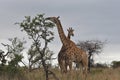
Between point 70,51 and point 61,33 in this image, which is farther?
Result: point 61,33

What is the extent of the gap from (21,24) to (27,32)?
44 cm

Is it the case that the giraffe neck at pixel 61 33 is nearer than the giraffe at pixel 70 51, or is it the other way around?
the giraffe at pixel 70 51

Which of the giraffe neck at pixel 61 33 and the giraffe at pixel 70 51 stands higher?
the giraffe neck at pixel 61 33

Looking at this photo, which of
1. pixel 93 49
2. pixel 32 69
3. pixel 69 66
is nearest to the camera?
pixel 69 66

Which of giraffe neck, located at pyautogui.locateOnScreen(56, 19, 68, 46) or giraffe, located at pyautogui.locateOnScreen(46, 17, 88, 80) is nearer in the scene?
giraffe, located at pyautogui.locateOnScreen(46, 17, 88, 80)

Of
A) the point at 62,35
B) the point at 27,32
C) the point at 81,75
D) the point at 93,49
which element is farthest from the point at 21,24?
the point at 93,49

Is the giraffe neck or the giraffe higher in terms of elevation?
the giraffe neck

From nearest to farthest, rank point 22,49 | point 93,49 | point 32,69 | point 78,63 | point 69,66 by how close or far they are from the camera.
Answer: point 69,66
point 78,63
point 32,69
point 22,49
point 93,49

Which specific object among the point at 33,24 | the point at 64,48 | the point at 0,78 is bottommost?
the point at 0,78

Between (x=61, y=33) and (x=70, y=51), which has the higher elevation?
(x=61, y=33)

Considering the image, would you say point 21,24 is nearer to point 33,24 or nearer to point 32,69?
point 33,24

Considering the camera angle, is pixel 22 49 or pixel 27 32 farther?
pixel 22 49

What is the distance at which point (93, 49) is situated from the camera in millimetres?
43469

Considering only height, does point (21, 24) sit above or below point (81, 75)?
above
